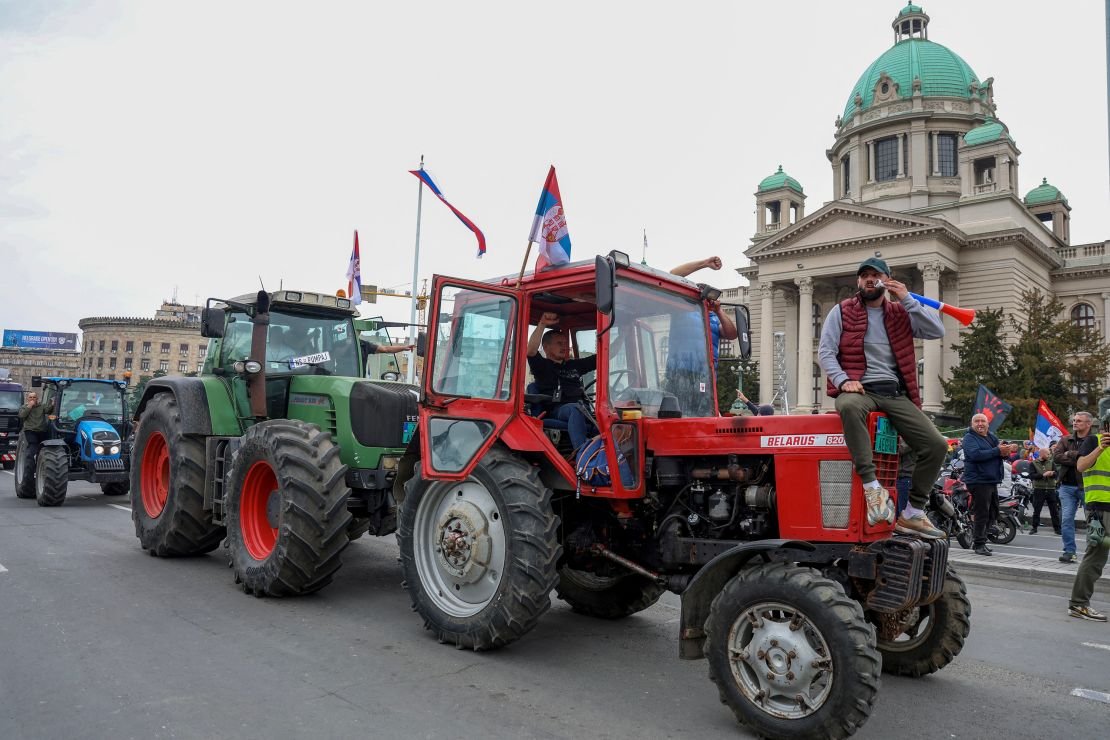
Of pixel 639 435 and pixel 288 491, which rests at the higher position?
pixel 639 435

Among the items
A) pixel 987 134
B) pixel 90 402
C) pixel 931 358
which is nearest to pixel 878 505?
pixel 90 402

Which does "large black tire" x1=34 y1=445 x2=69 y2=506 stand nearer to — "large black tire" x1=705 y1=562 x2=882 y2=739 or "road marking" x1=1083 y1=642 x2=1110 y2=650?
"large black tire" x1=705 y1=562 x2=882 y2=739

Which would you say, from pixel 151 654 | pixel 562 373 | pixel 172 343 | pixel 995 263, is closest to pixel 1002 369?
pixel 995 263

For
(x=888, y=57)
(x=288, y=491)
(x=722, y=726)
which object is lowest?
(x=722, y=726)

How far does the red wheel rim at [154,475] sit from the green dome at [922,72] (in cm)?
6226

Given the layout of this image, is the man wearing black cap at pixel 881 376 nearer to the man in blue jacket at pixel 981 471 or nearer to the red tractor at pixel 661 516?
the red tractor at pixel 661 516

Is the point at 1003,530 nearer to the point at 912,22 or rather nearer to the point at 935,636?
the point at 935,636

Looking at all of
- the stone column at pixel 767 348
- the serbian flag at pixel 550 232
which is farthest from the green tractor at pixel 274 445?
the stone column at pixel 767 348

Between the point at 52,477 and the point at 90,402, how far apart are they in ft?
8.82

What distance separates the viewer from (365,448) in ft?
23.5

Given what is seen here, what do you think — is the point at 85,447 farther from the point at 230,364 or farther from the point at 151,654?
the point at 151,654

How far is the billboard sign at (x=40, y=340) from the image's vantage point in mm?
109875

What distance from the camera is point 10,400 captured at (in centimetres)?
2200

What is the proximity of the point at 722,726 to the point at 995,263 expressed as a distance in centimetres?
5271
